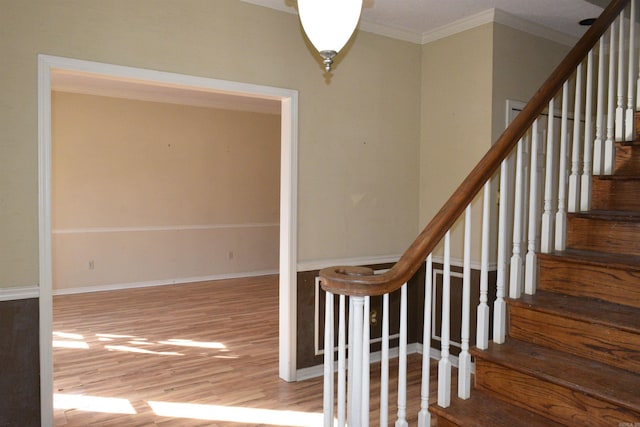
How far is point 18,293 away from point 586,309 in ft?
9.34

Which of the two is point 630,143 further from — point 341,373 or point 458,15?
point 341,373

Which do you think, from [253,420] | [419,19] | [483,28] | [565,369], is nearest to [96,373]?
[253,420]

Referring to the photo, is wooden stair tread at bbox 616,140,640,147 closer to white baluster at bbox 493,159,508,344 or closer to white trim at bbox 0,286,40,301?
white baluster at bbox 493,159,508,344

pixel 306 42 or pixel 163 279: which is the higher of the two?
pixel 306 42

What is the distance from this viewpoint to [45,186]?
2.65 meters

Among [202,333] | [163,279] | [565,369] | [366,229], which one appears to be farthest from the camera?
[163,279]

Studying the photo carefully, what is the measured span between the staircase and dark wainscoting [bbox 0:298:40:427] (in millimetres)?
2188

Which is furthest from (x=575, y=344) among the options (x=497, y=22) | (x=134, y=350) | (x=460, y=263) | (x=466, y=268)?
(x=134, y=350)

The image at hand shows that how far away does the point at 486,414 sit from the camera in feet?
6.07

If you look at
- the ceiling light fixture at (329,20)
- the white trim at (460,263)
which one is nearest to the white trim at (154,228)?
the white trim at (460,263)

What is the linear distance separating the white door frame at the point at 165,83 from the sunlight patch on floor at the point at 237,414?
0.52 m

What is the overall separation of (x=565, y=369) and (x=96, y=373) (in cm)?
328

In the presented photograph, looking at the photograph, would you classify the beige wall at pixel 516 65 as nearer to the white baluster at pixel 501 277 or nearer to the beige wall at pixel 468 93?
the beige wall at pixel 468 93

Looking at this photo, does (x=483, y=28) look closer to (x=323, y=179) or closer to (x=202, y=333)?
(x=323, y=179)
